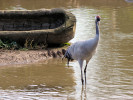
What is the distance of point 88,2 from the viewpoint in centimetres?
2814

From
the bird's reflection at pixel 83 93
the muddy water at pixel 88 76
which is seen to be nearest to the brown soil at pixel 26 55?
the muddy water at pixel 88 76

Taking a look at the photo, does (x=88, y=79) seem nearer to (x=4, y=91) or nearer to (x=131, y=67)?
(x=131, y=67)

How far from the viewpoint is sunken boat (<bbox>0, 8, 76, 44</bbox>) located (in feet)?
42.2

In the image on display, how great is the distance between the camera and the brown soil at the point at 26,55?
1215 centimetres

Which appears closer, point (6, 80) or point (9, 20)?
point (6, 80)

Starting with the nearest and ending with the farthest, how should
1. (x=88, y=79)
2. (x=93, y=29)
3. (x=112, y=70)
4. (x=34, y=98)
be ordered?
(x=34, y=98)
(x=88, y=79)
(x=112, y=70)
(x=93, y=29)

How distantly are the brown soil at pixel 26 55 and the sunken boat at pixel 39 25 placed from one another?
0.42 metres

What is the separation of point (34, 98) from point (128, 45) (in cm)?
620

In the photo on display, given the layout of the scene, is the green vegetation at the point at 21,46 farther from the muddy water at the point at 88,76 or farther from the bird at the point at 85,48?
the bird at the point at 85,48

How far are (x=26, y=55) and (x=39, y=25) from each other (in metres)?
2.34

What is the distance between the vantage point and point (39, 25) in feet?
47.4

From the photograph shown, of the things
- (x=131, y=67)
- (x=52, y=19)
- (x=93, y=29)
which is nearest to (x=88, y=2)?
(x=93, y=29)

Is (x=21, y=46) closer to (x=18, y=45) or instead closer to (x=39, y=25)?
(x=18, y=45)

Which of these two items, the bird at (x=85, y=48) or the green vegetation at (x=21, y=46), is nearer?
the bird at (x=85, y=48)
